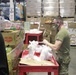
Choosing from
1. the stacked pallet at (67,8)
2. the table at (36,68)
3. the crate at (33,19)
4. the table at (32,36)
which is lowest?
the table at (32,36)

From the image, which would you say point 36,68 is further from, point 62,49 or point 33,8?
point 33,8

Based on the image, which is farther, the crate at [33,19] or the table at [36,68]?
the crate at [33,19]

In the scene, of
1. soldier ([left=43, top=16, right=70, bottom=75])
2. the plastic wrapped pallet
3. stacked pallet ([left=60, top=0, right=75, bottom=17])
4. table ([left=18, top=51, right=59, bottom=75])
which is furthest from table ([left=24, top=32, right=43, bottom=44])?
table ([left=18, top=51, right=59, bottom=75])

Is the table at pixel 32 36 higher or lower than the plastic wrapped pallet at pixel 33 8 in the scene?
lower

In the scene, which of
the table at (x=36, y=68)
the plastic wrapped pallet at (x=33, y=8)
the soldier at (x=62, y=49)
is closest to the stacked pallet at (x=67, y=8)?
the plastic wrapped pallet at (x=33, y=8)

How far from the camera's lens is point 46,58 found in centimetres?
393

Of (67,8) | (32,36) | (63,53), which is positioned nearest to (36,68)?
(63,53)

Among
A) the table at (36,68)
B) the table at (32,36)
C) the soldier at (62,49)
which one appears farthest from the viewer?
the table at (32,36)

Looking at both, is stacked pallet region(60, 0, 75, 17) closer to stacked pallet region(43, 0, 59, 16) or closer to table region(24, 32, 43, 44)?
stacked pallet region(43, 0, 59, 16)

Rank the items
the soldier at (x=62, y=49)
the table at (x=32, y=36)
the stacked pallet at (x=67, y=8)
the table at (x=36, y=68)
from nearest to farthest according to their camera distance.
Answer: the table at (x=36, y=68) < the soldier at (x=62, y=49) < the table at (x=32, y=36) < the stacked pallet at (x=67, y=8)

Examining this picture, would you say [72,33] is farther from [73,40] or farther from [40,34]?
[40,34]

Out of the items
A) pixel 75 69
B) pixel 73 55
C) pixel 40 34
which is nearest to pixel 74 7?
pixel 73 55

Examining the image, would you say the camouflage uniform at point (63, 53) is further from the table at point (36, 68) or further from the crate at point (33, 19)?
the crate at point (33, 19)

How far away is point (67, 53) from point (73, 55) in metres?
4.51
